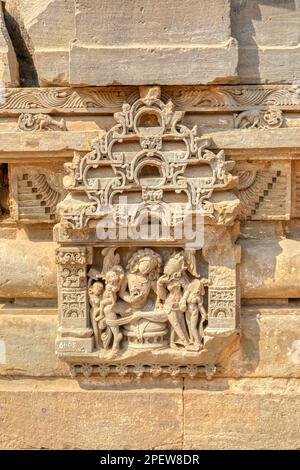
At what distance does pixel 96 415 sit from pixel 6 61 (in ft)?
7.76

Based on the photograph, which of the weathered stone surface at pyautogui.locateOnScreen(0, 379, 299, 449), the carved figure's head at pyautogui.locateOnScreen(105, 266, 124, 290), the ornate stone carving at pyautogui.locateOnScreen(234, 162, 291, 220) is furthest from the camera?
the weathered stone surface at pyautogui.locateOnScreen(0, 379, 299, 449)

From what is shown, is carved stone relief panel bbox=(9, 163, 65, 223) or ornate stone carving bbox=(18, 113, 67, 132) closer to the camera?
ornate stone carving bbox=(18, 113, 67, 132)

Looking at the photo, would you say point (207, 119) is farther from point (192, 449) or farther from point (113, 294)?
point (192, 449)

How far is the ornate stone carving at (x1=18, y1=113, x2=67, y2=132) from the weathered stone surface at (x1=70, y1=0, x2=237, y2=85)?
31 centimetres

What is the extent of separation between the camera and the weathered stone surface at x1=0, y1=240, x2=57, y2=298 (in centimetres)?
372

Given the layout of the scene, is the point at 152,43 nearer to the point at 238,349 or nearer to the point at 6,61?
the point at 6,61

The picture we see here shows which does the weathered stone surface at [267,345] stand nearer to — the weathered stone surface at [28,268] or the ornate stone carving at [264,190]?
the ornate stone carving at [264,190]

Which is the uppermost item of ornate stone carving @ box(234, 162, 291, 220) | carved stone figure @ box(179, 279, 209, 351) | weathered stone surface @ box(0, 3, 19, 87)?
weathered stone surface @ box(0, 3, 19, 87)

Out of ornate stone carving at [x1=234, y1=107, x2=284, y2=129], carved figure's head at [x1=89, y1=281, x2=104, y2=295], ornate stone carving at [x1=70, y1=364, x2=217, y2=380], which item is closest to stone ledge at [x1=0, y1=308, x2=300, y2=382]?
ornate stone carving at [x1=70, y1=364, x2=217, y2=380]

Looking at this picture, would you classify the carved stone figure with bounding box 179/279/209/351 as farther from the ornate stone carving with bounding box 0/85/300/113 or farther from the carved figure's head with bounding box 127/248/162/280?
the ornate stone carving with bounding box 0/85/300/113

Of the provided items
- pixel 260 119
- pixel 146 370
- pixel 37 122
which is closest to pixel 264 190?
pixel 260 119

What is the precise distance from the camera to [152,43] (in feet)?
11.3

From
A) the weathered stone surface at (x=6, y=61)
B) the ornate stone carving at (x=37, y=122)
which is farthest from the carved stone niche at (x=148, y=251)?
the weathered stone surface at (x=6, y=61)
